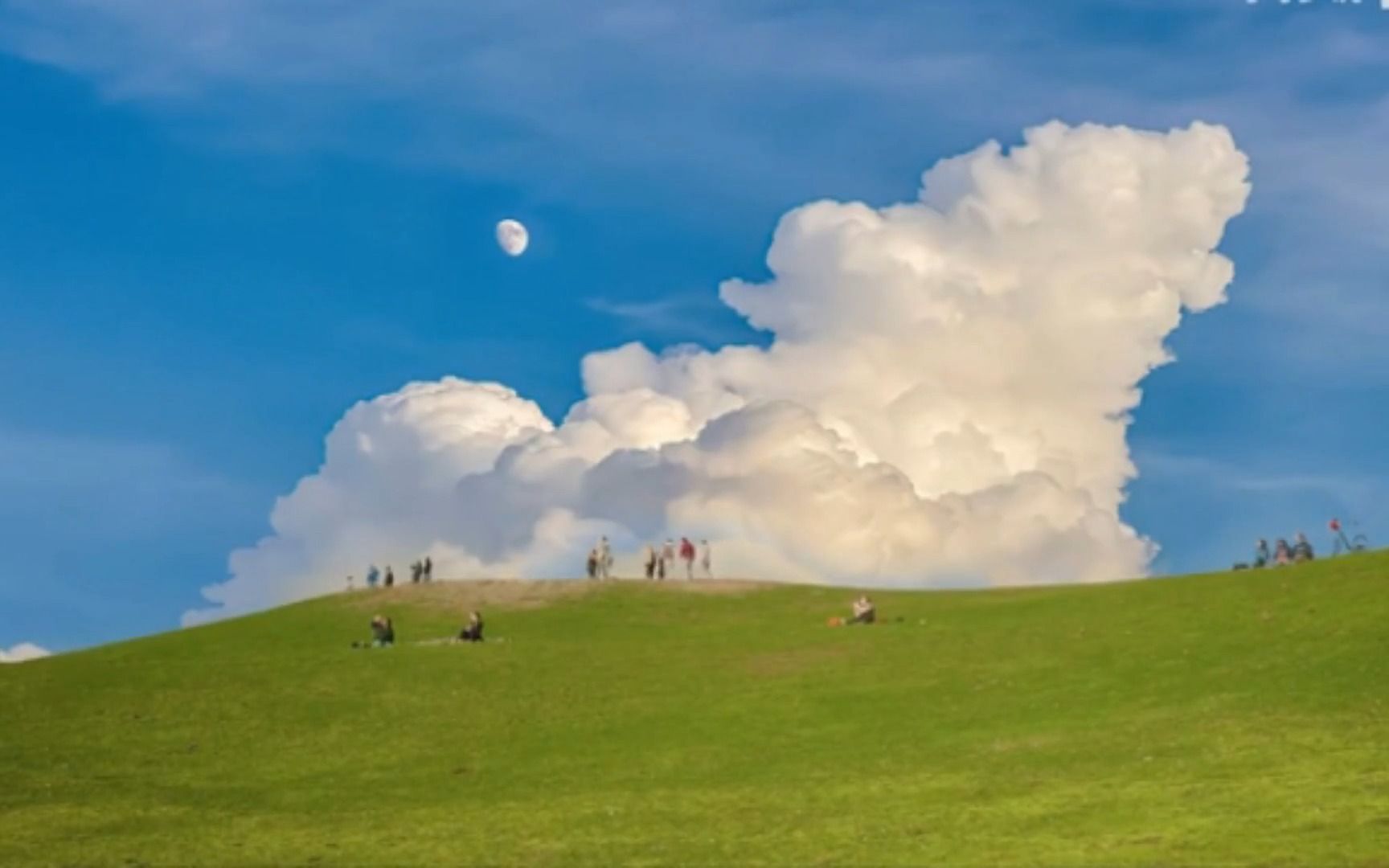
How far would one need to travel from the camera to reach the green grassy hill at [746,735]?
3372 centimetres

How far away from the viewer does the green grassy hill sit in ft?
111

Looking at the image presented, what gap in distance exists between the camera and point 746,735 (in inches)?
1898

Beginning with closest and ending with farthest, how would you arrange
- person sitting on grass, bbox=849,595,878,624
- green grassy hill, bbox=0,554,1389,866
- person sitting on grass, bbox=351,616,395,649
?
green grassy hill, bbox=0,554,1389,866 → person sitting on grass, bbox=351,616,395,649 → person sitting on grass, bbox=849,595,878,624

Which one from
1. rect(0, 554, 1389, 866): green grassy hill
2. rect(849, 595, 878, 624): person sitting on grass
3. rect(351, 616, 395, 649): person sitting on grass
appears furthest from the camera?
rect(849, 595, 878, 624): person sitting on grass

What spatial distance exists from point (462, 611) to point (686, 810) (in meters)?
41.3

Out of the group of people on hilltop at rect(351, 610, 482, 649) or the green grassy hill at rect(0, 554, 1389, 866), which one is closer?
the green grassy hill at rect(0, 554, 1389, 866)

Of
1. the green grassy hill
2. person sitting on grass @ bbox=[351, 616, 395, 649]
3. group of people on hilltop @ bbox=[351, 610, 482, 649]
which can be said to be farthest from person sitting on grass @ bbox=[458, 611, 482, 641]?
person sitting on grass @ bbox=[351, 616, 395, 649]

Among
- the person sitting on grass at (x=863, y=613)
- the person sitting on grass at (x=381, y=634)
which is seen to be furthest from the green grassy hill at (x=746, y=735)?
→ the person sitting on grass at (x=381, y=634)

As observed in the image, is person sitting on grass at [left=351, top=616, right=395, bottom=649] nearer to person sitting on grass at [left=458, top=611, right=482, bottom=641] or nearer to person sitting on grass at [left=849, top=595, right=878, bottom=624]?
person sitting on grass at [left=458, top=611, right=482, bottom=641]

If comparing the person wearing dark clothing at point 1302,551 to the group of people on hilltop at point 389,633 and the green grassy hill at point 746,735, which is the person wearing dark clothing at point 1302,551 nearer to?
the green grassy hill at point 746,735

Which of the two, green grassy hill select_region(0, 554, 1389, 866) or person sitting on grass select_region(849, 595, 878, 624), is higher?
person sitting on grass select_region(849, 595, 878, 624)

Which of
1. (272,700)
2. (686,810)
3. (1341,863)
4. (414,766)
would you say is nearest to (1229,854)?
(1341,863)

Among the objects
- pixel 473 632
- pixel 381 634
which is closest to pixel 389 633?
pixel 381 634

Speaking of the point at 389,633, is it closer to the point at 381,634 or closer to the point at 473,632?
the point at 381,634
